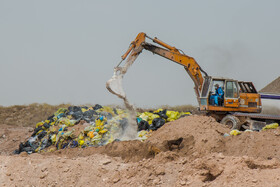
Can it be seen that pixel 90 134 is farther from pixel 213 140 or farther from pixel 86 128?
pixel 213 140

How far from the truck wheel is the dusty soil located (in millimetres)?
1622

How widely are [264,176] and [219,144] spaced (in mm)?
3934

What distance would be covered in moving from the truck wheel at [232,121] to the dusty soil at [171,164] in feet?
5.32

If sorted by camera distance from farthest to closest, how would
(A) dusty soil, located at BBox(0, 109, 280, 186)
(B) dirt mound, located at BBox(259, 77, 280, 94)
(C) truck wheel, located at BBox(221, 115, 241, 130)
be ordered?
(B) dirt mound, located at BBox(259, 77, 280, 94) → (C) truck wheel, located at BBox(221, 115, 241, 130) → (A) dusty soil, located at BBox(0, 109, 280, 186)

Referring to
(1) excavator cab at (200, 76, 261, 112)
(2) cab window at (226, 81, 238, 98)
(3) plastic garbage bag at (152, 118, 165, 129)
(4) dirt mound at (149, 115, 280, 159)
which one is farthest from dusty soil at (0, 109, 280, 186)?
(2) cab window at (226, 81, 238, 98)

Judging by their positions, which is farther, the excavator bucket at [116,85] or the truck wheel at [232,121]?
the truck wheel at [232,121]

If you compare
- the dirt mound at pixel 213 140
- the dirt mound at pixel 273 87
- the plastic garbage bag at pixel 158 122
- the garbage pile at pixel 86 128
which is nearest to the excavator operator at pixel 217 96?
the dirt mound at pixel 213 140

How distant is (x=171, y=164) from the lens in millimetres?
5816

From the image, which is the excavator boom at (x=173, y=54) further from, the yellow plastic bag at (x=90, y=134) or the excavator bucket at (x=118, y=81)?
the yellow plastic bag at (x=90, y=134)

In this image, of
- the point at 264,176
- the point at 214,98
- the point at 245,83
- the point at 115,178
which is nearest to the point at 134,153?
the point at 115,178

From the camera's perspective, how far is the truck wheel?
11.6 m

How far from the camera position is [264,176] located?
4.73 metres

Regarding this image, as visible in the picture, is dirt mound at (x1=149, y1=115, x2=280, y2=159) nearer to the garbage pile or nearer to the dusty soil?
the dusty soil

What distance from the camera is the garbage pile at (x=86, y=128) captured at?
11141 millimetres
